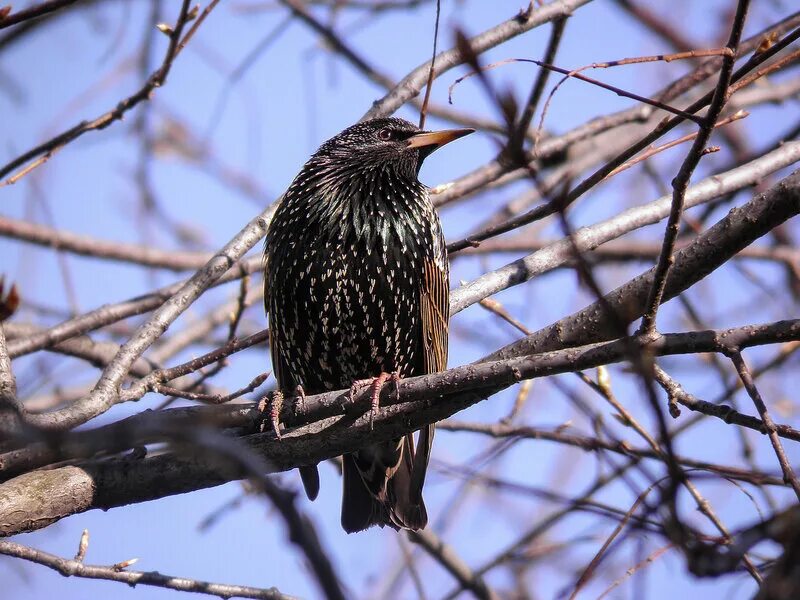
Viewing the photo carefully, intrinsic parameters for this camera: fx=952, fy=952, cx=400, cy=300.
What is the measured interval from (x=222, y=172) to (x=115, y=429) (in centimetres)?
750

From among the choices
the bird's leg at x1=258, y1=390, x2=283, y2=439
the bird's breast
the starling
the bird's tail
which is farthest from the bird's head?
the bird's leg at x1=258, y1=390, x2=283, y2=439

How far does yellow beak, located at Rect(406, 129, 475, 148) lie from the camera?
180 inches

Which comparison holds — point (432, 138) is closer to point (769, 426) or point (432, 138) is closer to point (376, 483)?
point (376, 483)

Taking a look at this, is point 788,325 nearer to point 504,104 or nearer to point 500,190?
point 504,104

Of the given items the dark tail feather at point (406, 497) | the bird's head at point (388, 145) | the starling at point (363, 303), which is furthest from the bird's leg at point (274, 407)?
the bird's head at point (388, 145)

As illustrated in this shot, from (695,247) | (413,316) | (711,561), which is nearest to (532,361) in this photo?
(695,247)

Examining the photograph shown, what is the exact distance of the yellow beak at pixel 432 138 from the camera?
4570mm

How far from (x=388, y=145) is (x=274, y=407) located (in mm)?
1735

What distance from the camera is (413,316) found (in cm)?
411

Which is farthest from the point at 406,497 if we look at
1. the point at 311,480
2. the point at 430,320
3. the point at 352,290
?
the point at 352,290

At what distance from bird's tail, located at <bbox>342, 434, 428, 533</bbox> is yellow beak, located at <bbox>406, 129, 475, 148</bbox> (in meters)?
1.40

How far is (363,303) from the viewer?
13.2ft

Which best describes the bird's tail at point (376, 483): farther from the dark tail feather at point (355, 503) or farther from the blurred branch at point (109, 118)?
the blurred branch at point (109, 118)

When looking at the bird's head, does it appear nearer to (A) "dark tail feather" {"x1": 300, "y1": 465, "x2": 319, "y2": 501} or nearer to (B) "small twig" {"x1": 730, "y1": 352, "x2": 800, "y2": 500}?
(A) "dark tail feather" {"x1": 300, "y1": 465, "x2": 319, "y2": 501}
